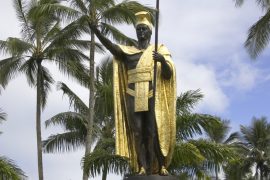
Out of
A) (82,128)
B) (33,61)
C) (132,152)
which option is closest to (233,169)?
(82,128)

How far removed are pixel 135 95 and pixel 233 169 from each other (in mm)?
30942

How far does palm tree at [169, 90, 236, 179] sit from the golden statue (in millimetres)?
7321

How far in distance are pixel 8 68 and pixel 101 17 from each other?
15.5 feet

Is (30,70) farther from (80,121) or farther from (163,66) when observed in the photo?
(163,66)

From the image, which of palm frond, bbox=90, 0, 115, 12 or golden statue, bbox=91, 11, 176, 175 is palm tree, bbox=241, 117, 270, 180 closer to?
palm frond, bbox=90, 0, 115, 12

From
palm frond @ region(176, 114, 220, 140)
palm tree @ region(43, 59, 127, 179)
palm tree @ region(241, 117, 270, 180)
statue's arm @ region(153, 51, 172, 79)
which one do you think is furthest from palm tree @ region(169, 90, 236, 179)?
palm tree @ region(241, 117, 270, 180)

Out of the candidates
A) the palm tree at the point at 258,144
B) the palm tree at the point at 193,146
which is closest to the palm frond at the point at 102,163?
the palm tree at the point at 193,146

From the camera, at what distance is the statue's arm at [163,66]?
8859 mm

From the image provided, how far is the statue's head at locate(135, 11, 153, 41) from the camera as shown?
9.51m

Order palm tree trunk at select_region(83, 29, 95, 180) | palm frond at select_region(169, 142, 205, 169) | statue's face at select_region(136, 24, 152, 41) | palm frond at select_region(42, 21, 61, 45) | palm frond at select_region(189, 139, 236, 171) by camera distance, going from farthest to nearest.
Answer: palm frond at select_region(42, 21, 61, 45), palm tree trunk at select_region(83, 29, 95, 180), palm frond at select_region(189, 139, 236, 171), palm frond at select_region(169, 142, 205, 169), statue's face at select_region(136, 24, 152, 41)

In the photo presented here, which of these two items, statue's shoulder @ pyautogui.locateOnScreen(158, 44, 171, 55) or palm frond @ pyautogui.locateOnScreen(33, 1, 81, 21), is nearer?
statue's shoulder @ pyautogui.locateOnScreen(158, 44, 171, 55)

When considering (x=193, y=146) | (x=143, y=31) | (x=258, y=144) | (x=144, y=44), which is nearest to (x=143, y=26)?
(x=143, y=31)

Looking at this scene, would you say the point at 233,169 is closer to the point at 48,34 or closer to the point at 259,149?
the point at 259,149

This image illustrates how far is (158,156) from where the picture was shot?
910 cm
